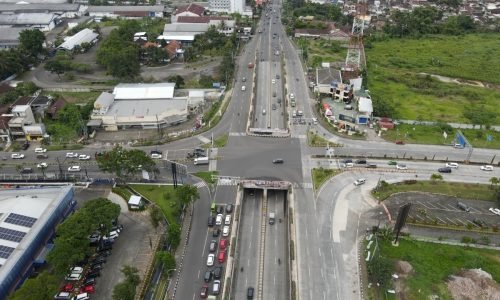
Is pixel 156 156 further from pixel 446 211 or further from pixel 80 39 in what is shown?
pixel 80 39

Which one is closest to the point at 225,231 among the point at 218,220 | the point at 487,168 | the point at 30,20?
the point at 218,220

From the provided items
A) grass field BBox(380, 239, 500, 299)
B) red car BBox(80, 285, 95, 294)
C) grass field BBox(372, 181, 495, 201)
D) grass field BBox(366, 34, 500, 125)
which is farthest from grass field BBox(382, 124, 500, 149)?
red car BBox(80, 285, 95, 294)

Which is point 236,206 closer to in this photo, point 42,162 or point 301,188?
point 301,188

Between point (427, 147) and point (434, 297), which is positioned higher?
point (427, 147)

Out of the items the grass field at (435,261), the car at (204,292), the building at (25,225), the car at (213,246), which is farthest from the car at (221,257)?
the building at (25,225)

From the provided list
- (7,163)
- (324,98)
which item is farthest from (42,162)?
(324,98)

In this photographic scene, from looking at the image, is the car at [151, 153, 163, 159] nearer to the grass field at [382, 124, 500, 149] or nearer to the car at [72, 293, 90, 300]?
the car at [72, 293, 90, 300]
